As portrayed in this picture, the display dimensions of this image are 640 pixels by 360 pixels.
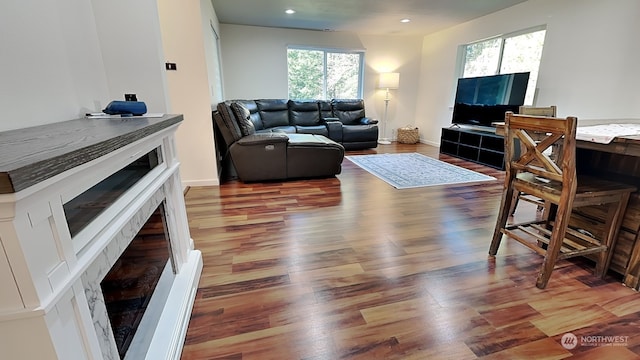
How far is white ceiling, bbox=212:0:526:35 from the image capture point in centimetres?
409

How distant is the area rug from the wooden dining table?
166 centimetres

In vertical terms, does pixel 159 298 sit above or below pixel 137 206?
below

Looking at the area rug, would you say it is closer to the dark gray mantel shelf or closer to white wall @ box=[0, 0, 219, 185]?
white wall @ box=[0, 0, 219, 185]

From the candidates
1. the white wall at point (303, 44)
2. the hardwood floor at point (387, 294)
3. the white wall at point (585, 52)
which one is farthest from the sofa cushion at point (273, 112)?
the white wall at point (585, 52)

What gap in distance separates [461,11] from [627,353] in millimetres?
4765

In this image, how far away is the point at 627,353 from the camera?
1222mm

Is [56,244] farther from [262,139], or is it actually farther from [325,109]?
[325,109]

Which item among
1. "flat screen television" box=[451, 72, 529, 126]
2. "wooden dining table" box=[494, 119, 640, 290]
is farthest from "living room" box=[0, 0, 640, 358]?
"flat screen television" box=[451, 72, 529, 126]

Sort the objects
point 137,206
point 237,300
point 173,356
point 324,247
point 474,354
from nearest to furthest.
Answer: point 137,206
point 173,356
point 474,354
point 237,300
point 324,247

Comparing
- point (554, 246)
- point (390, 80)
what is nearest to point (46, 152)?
point (554, 246)

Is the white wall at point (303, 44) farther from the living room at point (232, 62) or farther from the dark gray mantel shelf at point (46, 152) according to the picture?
the dark gray mantel shelf at point (46, 152)

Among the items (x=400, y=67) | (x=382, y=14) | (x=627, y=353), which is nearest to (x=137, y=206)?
(x=627, y=353)

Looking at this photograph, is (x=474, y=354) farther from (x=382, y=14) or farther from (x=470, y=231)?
(x=382, y=14)

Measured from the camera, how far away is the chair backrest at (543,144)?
1.38 meters
